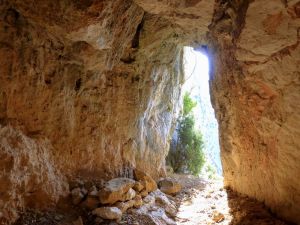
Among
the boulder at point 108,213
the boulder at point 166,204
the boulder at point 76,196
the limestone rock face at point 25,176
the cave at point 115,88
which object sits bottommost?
the boulder at point 166,204

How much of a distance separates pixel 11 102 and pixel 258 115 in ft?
8.96

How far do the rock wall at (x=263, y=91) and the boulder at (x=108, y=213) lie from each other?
175cm

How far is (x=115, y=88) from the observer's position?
183 inches

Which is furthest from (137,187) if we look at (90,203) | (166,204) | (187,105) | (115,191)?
(187,105)

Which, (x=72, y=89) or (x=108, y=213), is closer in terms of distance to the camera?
(x=108, y=213)

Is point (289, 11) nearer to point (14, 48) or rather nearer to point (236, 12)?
point (236, 12)

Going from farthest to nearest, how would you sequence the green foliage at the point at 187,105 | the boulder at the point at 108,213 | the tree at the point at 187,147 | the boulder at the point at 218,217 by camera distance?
1. the green foliage at the point at 187,105
2. the tree at the point at 187,147
3. the boulder at the point at 218,217
4. the boulder at the point at 108,213

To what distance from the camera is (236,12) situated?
301cm

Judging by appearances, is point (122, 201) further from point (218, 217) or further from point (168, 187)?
point (168, 187)

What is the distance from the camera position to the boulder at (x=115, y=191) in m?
3.68

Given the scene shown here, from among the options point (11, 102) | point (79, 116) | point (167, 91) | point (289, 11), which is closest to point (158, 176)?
point (167, 91)

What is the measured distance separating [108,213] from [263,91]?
89.5 inches

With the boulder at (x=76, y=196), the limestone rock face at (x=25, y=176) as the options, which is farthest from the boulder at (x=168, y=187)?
the limestone rock face at (x=25, y=176)

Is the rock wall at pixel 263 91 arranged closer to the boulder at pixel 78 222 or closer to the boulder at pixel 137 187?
the boulder at pixel 137 187
